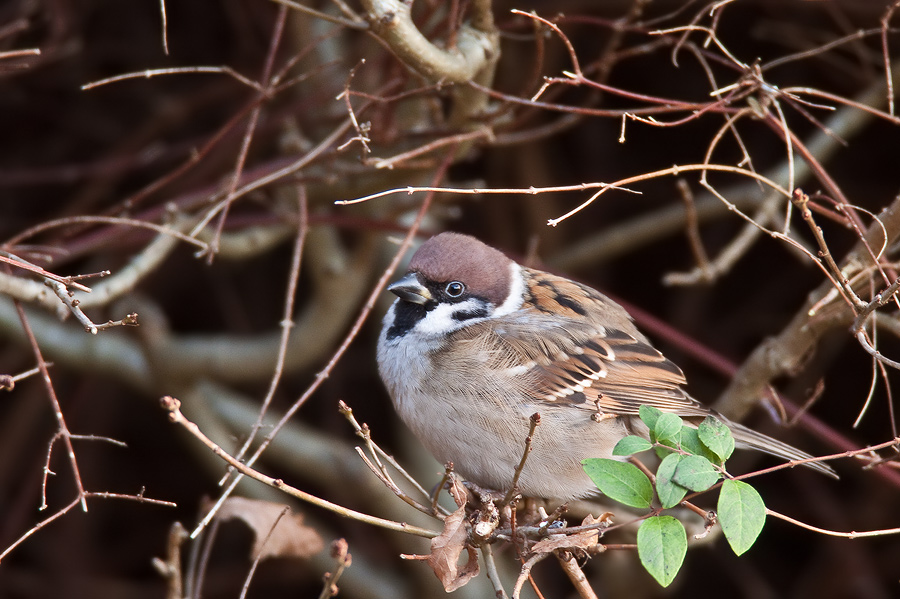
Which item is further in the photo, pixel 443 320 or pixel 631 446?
pixel 443 320

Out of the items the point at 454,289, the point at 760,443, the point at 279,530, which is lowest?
the point at 279,530

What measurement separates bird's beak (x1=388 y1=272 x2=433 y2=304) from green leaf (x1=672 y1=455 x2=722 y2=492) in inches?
43.6

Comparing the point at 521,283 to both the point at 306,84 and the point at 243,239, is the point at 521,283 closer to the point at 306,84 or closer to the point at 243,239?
the point at 243,239

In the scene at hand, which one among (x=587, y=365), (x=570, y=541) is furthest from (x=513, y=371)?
(x=570, y=541)

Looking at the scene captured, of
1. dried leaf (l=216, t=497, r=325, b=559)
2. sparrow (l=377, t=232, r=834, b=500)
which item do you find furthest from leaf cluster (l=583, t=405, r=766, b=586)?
dried leaf (l=216, t=497, r=325, b=559)

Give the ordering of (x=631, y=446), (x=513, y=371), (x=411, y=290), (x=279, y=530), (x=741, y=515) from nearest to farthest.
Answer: (x=741, y=515)
(x=631, y=446)
(x=279, y=530)
(x=513, y=371)
(x=411, y=290)

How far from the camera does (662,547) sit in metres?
1.39

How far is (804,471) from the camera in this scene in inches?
142

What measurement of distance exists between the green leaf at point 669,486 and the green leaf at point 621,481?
32mm

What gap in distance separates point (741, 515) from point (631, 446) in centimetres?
20

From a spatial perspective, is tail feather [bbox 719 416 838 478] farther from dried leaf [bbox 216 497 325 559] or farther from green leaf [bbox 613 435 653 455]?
dried leaf [bbox 216 497 325 559]

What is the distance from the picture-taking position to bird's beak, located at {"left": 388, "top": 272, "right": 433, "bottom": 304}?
240 cm

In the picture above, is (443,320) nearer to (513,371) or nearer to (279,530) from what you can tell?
(513,371)

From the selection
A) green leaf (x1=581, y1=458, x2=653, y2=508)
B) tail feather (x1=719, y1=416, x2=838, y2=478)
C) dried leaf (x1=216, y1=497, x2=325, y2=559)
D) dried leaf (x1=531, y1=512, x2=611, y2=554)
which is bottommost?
dried leaf (x1=216, y1=497, x2=325, y2=559)
